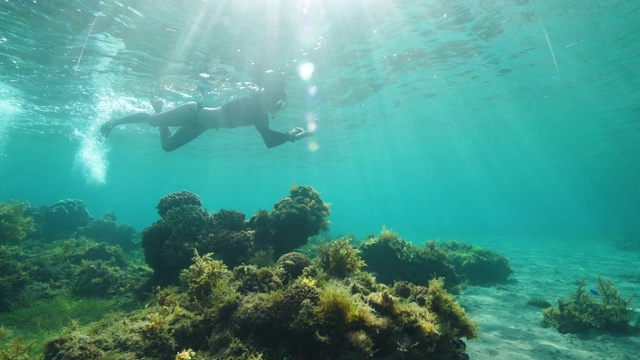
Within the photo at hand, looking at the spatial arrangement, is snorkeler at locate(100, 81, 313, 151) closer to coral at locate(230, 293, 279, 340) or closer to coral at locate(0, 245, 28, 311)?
coral at locate(0, 245, 28, 311)

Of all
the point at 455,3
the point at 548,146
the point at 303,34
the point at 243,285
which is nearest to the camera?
the point at 243,285

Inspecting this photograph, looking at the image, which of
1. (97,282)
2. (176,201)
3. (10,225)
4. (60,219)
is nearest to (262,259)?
(176,201)

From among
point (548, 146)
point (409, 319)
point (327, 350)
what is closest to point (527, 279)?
point (409, 319)

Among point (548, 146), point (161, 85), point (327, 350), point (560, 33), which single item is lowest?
point (327, 350)

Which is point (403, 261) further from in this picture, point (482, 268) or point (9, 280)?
point (9, 280)

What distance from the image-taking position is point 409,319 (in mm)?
3924

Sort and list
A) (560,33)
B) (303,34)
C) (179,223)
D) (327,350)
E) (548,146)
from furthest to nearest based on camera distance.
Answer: (548,146) → (560,33) → (303,34) → (179,223) → (327,350)

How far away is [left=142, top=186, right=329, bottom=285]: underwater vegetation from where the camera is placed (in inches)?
314

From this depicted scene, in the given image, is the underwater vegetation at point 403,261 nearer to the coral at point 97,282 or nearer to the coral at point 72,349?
the coral at point 72,349

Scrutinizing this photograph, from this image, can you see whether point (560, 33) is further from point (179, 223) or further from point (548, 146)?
point (548, 146)

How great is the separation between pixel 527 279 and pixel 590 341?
343 inches

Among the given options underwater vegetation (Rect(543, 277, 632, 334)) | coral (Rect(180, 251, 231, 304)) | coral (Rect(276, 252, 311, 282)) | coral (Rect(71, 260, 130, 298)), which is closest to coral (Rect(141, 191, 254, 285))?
coral (Rect(71, 260, 130, 298))

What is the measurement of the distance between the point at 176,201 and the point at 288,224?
14.8ft

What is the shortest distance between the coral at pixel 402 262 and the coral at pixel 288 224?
2.10 metres
